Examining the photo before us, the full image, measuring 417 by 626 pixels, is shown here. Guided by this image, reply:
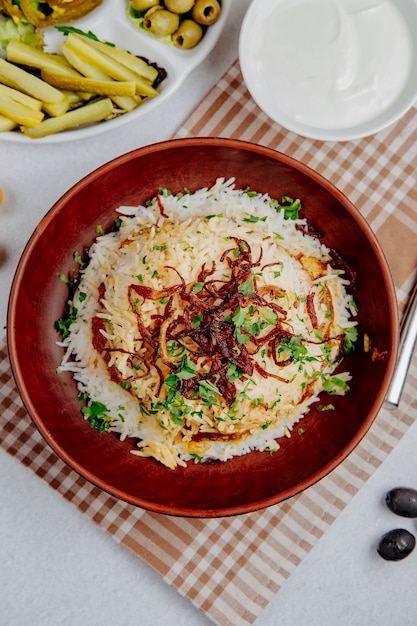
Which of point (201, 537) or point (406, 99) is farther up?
point (406, 99)

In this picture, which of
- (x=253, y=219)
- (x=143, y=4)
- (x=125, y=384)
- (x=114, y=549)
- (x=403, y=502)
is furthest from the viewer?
(x=114, y=549)

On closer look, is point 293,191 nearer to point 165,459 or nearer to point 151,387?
point 151,387

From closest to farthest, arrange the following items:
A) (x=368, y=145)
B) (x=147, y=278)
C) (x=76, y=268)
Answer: (x=147, y=278), (x=76, y=268), (x=368, y=145)

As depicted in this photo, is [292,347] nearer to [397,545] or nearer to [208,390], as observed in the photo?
[208,390]

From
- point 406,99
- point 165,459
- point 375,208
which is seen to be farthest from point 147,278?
point 406,99

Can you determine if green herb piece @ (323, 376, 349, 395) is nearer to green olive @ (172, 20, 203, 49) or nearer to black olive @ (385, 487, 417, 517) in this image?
black olive @ (385, 487, 417, 517)

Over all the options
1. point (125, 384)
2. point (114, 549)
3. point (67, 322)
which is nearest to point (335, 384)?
point (125, 384)
